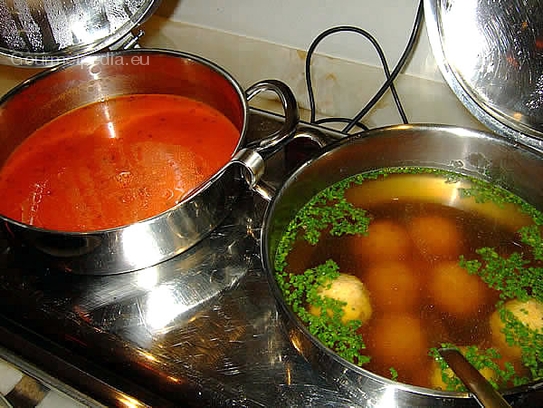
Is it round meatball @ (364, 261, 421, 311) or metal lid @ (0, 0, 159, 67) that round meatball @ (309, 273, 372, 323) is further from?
metal lid @ (0, 0, 159, 67)

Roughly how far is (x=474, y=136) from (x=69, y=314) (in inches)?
28.3

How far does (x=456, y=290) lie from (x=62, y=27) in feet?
3.04

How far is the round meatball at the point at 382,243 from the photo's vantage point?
0.90 m

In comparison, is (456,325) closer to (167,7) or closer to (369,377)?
(369,377)

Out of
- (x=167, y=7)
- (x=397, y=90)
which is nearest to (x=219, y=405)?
(x=397, y=90)

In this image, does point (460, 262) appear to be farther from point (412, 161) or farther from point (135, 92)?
point (135, 92)

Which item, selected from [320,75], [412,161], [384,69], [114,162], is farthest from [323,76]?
[114,162]

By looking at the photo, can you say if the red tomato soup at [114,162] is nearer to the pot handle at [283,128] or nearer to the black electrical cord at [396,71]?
the pot handle at [283,128]

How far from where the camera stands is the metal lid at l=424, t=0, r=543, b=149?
36.0 inches

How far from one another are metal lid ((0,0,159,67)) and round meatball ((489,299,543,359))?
34.4 inches

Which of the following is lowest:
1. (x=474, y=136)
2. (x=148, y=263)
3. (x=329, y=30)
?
(x=148, y=263)

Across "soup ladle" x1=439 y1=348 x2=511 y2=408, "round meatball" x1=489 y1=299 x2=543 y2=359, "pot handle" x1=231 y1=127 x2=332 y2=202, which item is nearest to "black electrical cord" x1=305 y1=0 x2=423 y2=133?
"pot handle" x1=231 y1=127 x2=332 y2=202

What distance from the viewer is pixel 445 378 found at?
2.43 feet

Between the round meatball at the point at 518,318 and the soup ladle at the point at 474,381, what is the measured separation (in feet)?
0.31
